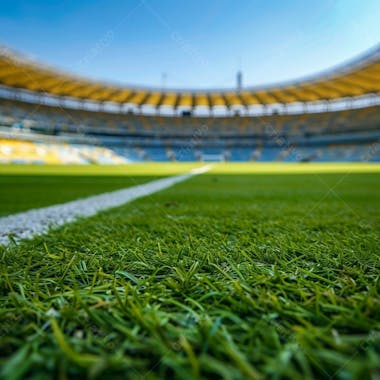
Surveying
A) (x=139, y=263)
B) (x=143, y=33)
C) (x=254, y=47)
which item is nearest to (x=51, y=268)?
(x=139, y=263)

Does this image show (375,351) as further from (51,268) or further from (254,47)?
(254,47)

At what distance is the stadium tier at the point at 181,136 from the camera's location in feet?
116

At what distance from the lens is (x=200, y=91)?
3869 cm

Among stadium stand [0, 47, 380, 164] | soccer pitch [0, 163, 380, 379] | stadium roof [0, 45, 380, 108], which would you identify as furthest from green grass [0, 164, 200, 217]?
stadium stand [0, 47, 380, 164]

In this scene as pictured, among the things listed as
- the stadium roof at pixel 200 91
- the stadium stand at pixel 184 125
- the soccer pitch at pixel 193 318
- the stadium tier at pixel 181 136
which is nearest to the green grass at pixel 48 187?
the soccer pitch at pixel 193 318

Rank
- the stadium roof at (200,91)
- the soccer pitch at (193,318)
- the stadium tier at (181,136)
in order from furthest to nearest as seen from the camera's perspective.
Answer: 1. the stadium tier at (181,136)
2. the stadium roof at (200,91)
3. the soccer pitch at (193,318)

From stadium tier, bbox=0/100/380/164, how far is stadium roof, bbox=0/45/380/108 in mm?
3182

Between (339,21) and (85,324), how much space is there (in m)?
3.49

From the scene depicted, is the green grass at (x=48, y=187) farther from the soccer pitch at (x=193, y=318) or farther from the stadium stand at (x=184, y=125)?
the stadium stand at (x=184, y=125)

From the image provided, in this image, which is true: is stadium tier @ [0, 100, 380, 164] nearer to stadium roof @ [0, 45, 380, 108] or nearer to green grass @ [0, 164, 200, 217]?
stadium roof @ [0, 45, 380, 108]

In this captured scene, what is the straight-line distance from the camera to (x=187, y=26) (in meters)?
11.1

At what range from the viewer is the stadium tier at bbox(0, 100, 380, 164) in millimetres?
35438

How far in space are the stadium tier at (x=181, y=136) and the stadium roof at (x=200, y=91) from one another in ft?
10.4

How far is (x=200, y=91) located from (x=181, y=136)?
40.4 ft
